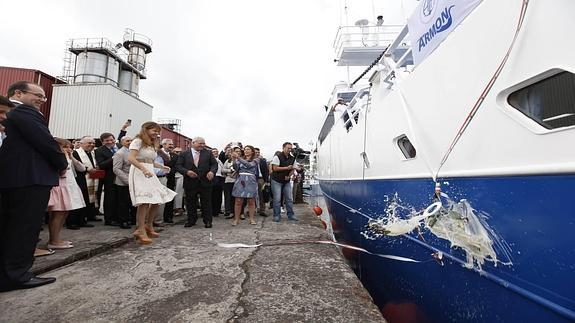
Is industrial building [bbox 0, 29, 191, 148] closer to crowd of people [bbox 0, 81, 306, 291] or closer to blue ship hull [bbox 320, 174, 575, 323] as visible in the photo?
crowd of people [bbox 0, 81, 306, 291]

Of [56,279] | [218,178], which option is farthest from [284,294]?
[218,178]

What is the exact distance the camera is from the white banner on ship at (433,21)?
1.89 metres

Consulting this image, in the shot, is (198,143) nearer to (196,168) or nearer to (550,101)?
(196,168)

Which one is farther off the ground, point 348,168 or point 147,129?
point 147,129

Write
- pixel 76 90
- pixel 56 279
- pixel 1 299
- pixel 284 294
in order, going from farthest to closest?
pixel 76 90 → pixel 56 279 → pixel 284 294 → pixel 1 299

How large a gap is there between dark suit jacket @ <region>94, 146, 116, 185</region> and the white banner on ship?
4468 millimetres

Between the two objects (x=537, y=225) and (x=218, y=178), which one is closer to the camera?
(x=537, y=225)

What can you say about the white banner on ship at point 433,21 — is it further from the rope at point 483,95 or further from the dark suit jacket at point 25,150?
the dark suit jacket at point 25,150

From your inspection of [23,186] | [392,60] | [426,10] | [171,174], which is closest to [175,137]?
[171,174]

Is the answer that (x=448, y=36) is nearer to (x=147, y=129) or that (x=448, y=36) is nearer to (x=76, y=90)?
(x=147, y=129)

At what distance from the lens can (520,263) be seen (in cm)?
143

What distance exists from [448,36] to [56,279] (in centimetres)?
356

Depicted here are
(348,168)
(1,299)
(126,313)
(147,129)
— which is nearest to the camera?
(126,313)

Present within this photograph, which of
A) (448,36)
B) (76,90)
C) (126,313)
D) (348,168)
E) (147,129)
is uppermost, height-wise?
(76,90)
